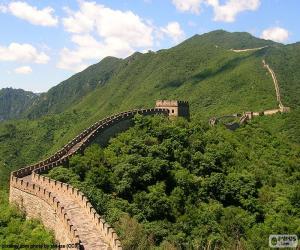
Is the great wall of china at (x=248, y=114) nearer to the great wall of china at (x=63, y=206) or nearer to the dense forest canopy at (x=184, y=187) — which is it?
the dense forest canopy at (x=184, y=187)

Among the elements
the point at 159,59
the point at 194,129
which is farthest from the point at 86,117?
the point at 194,129

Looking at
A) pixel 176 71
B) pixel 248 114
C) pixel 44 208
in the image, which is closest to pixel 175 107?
pixel 248 114

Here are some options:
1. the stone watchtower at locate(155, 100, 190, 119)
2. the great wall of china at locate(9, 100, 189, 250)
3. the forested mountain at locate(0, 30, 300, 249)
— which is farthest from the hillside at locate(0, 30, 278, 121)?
the great wall of china at locate(9, 100, 189, 250)

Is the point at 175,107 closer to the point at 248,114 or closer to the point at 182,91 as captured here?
the point at 248,114

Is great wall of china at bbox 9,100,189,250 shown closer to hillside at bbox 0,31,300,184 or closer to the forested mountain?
the forested mountain

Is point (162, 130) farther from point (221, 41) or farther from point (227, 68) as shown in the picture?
point (221, 41)
